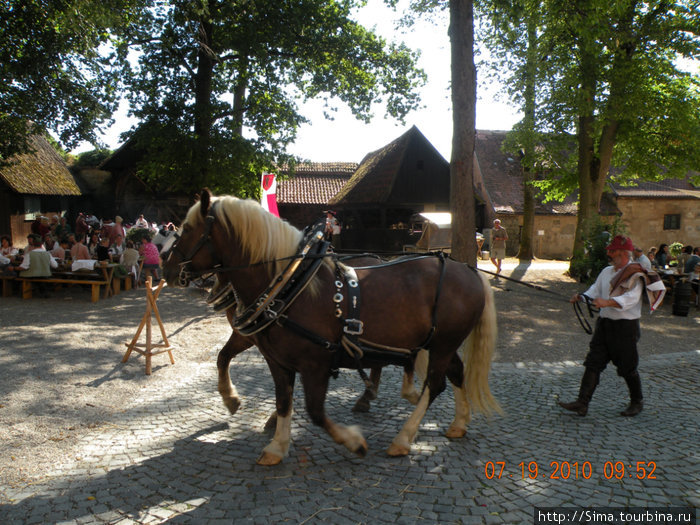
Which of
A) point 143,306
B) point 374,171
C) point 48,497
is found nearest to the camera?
point 48,497

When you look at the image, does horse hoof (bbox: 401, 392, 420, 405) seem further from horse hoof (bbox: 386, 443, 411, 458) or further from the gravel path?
the gravel path

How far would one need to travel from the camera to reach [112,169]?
24.1 metres

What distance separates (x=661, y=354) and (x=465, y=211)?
12.2 feet

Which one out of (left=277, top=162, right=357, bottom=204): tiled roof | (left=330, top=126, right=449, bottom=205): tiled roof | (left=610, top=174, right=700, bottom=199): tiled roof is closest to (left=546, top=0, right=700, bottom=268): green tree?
(left=330, top=126, right=449, bottom=205): tiled roof

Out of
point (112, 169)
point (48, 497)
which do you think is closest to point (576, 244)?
point (48, 497)

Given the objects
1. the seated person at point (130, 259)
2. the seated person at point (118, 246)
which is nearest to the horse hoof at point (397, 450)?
the seated person at point (130, 259)

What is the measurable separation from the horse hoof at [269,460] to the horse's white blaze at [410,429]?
0.87 metres

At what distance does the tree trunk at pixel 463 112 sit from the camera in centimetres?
832

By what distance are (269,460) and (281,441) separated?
0.16m

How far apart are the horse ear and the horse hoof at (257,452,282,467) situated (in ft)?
5.96

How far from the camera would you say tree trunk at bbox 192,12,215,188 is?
1378 centimetres

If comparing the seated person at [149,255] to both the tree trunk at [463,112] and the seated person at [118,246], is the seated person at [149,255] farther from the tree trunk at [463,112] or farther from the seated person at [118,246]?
the tree trunk at [463,112]

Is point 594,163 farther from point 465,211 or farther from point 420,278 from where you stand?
point 420,278

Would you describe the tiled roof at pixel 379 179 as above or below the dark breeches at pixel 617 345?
above
